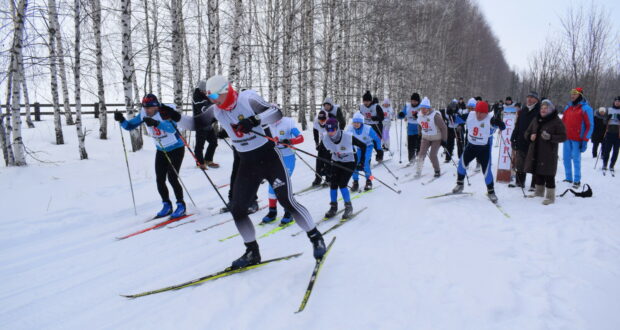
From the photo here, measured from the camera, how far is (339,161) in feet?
19.5

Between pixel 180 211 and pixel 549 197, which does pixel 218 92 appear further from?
pixel 549 197

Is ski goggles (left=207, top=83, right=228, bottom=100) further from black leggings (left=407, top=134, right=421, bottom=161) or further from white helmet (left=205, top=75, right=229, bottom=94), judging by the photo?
black leggings (left=407, top=134, right=421, bottom=161)

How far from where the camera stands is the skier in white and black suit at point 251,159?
3496mm

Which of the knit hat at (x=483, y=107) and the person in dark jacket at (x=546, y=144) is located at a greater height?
the knit hat at (x=483, y=107)

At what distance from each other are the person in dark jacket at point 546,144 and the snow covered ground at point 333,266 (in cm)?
50

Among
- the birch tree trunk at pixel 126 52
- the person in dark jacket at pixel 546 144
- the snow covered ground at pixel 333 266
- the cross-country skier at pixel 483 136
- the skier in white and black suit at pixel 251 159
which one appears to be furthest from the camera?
the birch tree trunk at pixel 126 52

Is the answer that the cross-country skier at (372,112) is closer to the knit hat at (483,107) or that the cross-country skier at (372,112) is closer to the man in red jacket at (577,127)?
the knit hat at (483,107)

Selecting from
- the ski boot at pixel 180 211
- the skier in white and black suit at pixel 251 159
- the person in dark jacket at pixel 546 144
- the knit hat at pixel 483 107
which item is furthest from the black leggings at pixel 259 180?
the person in dark jacket at pixel 546 144

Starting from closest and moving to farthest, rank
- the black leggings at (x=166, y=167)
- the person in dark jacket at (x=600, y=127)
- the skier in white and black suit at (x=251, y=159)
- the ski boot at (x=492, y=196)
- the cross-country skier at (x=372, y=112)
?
the skier in white and black suit at (x=251, y=159)
the black leggings at (x=166, y=167)
the ski boot at (x=492, y=196)
the cross-country skier at (x=372, y=112)
the person in dark jacket at (x=600, y=127)

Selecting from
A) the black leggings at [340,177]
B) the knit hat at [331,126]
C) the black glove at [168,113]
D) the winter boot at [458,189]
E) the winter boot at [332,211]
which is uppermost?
the black glove at [168,113]

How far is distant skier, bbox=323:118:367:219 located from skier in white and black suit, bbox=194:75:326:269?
1979 millimetres

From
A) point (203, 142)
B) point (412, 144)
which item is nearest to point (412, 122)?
point (412, 144)

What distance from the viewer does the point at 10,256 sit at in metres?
4.21

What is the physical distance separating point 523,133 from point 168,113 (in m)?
6.87
